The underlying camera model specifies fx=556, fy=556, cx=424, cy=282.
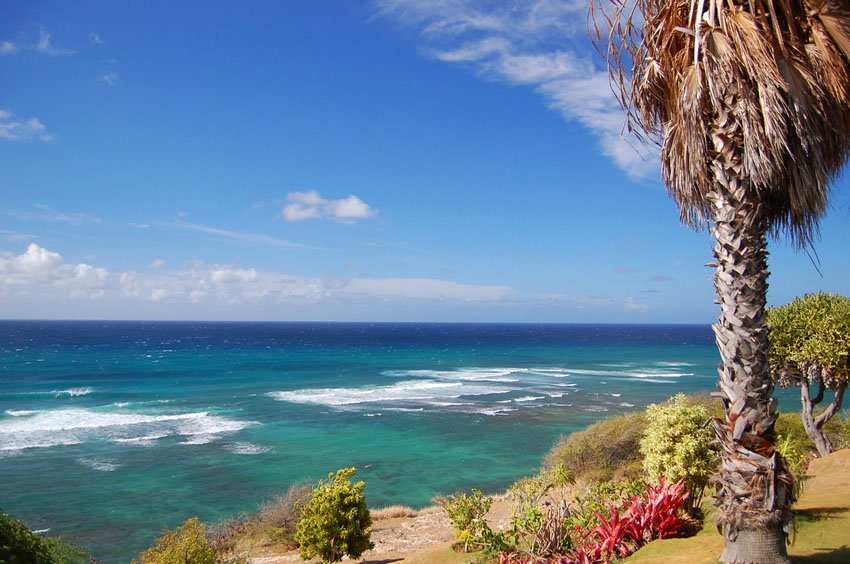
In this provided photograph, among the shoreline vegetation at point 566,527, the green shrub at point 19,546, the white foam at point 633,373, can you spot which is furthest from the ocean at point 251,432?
the green shrub at point 19,546

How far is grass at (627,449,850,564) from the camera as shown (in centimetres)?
757

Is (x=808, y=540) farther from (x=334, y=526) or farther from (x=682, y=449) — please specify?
(x=334, y=526)

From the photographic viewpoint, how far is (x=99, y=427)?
4044 centimetres

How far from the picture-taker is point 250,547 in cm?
1967

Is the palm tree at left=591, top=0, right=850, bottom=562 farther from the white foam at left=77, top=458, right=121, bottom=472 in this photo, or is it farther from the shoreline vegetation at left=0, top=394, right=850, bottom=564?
the white foam at left=77, top=458, right=121, bottom=472

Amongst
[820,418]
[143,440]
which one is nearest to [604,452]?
[820,418]

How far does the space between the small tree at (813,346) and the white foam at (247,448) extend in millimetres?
28038

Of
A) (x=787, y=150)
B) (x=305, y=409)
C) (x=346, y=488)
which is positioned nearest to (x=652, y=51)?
(x=787, y=150)

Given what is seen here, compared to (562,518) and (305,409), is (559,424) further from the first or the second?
(562,518)

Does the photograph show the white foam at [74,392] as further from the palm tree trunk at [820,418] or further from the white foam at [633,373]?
the palm tree trunk at [820,418]

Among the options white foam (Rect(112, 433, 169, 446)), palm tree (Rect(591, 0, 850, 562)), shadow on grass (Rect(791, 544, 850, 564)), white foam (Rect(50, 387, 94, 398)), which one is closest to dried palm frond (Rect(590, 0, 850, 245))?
Answer: palm tree (Rect(591, 0, 850, 562))

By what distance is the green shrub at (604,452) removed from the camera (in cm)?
2597

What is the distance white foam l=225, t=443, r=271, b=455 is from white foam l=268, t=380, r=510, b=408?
49.2 ft

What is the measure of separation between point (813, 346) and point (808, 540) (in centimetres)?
1090
